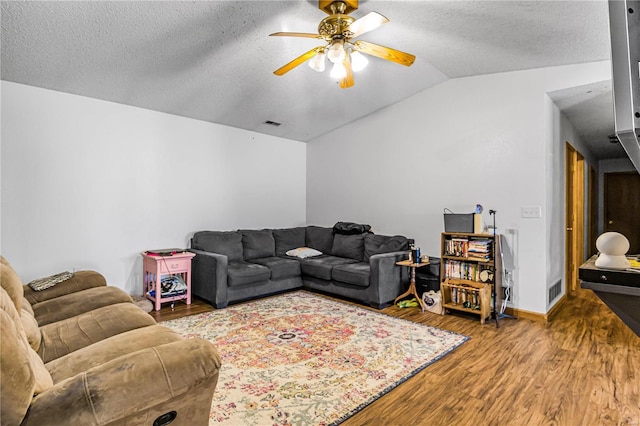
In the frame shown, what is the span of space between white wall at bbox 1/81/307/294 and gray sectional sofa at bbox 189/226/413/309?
0.51 meters

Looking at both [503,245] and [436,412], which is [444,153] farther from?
[436,412]

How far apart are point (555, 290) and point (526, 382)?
2.23 metres

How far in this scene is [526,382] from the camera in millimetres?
2348

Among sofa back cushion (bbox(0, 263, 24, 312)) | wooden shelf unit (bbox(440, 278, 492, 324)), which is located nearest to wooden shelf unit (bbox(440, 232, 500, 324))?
wooden shelf unit (bbox(440, 278, 492, 324))

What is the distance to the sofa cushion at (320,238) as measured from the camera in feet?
17.6

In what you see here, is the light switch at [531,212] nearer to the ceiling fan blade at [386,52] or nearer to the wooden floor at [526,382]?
the wooden floor at [526,382]

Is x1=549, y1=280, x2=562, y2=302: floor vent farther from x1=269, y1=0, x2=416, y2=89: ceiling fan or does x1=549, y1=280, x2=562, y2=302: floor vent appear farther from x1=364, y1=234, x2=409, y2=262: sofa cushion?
x1=269, y1=0, x2=416, y2=89: ceiling fan

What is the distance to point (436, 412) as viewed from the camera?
78.6 inches

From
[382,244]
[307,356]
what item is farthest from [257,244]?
[307,356]

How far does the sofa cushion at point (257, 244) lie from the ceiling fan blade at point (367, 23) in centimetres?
323

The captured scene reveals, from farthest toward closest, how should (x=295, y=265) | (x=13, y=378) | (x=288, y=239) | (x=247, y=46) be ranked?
(x=288, y=239), (x=295, y=265), (x=247, y=46), (x=13, y=378)

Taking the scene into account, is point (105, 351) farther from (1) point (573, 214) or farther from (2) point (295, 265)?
(1) point (573, 214)

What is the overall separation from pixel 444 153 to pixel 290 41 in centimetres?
236

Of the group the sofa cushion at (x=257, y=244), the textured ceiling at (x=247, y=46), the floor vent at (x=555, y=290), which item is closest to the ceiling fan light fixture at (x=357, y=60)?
the textured ceiling at (x=247, y=46)
